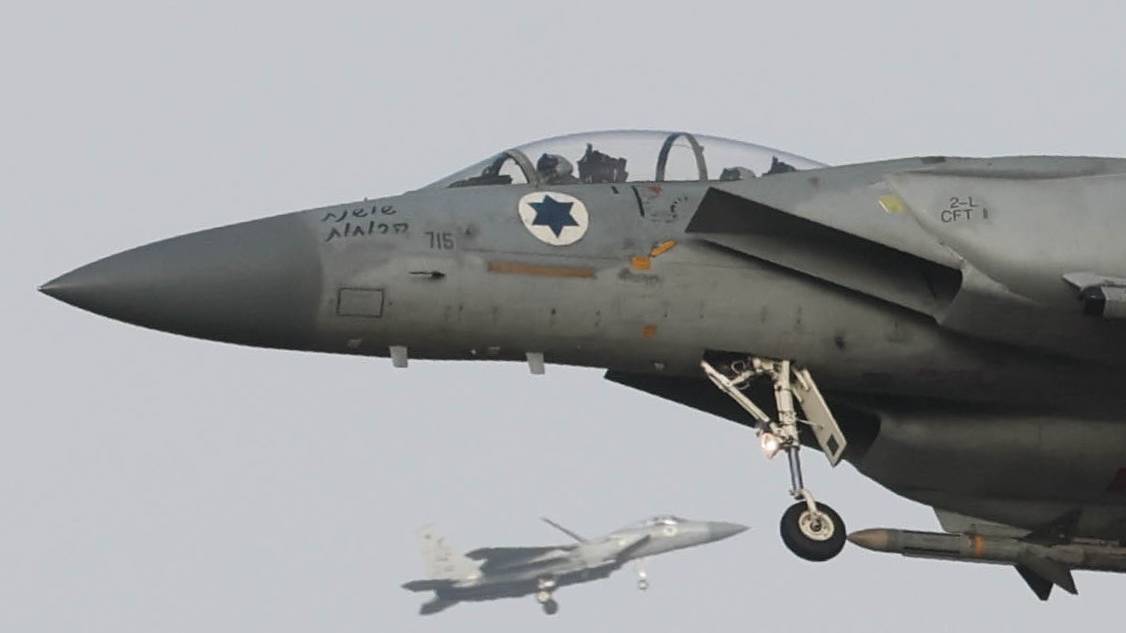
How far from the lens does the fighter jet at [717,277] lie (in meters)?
13.7

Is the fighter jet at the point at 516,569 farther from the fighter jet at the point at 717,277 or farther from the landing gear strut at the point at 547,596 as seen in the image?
the fighter jet at the point at 717,277

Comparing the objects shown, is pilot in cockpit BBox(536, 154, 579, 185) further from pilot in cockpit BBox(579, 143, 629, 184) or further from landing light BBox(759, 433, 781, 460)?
landing light BBox(759, 433, 781, 460)

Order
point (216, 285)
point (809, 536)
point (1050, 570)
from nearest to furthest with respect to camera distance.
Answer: point (216, 285), point (809, 536), point (1050, 570)

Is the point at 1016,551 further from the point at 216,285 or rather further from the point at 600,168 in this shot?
the point at 216,285

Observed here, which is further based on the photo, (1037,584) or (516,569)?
(516,569)

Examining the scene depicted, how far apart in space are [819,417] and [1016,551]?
2.00m

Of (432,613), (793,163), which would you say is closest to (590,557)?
(432,613)

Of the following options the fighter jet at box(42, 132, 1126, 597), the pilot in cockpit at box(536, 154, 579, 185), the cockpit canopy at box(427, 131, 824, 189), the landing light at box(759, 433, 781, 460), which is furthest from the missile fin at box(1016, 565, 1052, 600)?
the pilot in cockpit at box(536, 154, 579, 185)

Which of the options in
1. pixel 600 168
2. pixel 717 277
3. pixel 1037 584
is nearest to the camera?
pixel 717 277

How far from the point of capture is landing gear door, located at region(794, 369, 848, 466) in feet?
47.0

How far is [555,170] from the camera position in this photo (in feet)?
47.8

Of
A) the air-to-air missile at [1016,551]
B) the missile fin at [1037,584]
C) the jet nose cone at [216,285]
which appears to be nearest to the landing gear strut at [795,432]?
the air-to-air missile at [1016,551]

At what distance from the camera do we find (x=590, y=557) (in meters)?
22.6

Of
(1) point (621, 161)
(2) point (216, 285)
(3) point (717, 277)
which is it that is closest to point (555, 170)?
(1) point (621, 161)
